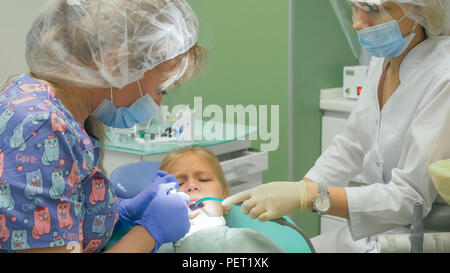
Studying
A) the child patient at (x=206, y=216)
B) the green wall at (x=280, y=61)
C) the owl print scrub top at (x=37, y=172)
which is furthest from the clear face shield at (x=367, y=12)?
the green wall at (x=280, y=61)

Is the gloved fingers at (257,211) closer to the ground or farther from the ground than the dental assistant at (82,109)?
closer to the ground

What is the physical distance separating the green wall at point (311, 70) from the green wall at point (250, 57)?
0.25 feet

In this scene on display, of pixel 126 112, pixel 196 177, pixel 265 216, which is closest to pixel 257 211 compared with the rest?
pixel 265 216

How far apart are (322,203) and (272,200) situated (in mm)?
157

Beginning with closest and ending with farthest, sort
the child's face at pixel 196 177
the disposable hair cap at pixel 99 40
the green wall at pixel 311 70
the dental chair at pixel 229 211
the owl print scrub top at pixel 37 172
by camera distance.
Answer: the owl print scrub top at pixel 37 172 → the disposable hair cap at pixel 99 40 → the dental chair at pixel 229 211 → the child's face at pixel 196 177 → the green wall at pixel 311 70

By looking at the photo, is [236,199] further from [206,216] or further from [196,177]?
[196,177]

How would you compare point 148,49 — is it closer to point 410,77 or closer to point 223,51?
point 410,77

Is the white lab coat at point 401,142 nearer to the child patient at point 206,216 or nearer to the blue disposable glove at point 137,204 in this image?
the child patient at point 206,216

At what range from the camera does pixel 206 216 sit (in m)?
1.80

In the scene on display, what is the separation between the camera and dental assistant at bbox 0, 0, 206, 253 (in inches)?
41.1

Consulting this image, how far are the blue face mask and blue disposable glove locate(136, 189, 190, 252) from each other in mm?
773

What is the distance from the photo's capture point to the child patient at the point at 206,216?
156 centimetres

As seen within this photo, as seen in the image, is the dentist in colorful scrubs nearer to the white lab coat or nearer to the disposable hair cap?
the white lab coat

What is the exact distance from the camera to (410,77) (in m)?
1.61
